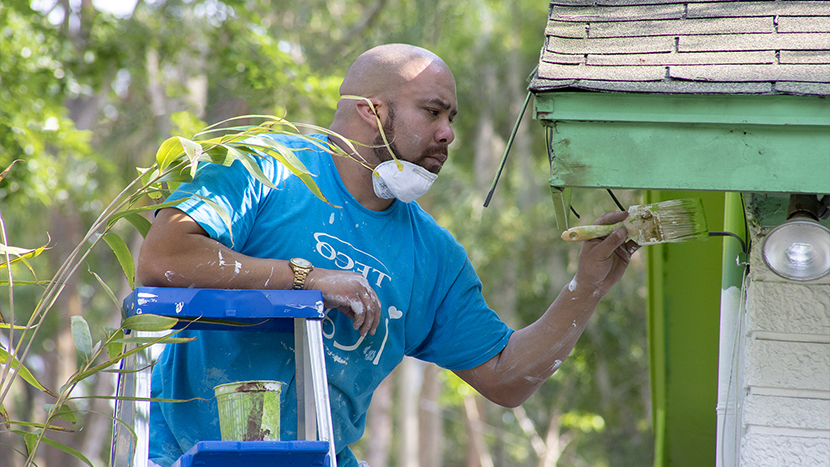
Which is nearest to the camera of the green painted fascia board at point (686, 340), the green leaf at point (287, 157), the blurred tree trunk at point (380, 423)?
the green leaf at point (287, 157)

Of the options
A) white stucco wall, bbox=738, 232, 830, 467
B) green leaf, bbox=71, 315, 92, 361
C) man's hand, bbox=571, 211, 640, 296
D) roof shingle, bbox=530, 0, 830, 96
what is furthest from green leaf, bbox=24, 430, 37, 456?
white stucco wall, bbox=738, 232, 830, 467

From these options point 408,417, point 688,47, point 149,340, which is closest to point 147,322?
point 149,340

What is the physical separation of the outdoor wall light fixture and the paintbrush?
0.20 m

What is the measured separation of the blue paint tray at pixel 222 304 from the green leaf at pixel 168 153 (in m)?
0.33

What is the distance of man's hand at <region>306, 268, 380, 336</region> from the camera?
2188mm

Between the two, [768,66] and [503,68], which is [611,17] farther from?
[503,68]

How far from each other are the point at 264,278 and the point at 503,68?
16.5 meters

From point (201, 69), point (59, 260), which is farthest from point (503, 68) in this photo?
point (59, 260)

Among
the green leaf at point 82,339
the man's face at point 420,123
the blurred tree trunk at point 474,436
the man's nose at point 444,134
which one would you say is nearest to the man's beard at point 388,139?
the man's face at point 420,123

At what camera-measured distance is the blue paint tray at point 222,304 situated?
1.98 metres

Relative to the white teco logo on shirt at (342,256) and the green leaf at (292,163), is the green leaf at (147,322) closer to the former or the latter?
the green leaf at (292,163)

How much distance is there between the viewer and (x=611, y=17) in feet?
7.66

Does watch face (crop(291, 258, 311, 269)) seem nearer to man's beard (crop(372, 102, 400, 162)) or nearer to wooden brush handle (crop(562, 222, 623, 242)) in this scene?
man's beard (crop(372, 102, 400, 162))

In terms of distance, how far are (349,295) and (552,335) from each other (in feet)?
3.07
